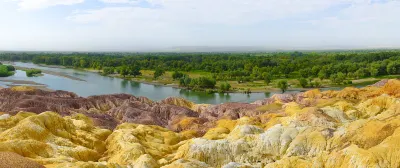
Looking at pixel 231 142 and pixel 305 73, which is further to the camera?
pixel 305 73

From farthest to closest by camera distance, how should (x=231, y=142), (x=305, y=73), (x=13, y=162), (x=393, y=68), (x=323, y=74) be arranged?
(x=305, y=73)
(x=393, y=68)
(x=323, y=74)
(x=231, y=142)
(x=13, y=162)

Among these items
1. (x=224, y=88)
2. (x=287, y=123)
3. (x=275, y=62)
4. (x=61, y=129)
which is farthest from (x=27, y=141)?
(x=275, y=62)

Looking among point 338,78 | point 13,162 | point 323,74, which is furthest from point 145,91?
point 13,162

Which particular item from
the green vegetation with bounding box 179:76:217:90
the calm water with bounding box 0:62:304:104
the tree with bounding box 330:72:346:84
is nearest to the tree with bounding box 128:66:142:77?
the calm water with bounding box 0:62:304:104

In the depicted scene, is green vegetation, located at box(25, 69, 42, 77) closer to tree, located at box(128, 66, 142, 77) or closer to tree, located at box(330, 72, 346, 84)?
tree, located at box(128, 66, 142, 77)

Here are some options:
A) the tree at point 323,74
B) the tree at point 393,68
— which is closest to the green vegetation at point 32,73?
the tree at point 323,74

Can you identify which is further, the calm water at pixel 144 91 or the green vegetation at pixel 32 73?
the green vegetation at pixel 32 73

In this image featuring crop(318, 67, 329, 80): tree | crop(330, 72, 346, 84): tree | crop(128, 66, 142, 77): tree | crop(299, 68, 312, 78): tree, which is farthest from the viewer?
crop(128, 66, 142, 77): tree

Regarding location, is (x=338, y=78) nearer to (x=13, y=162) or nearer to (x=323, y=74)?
(x=323, y=74)

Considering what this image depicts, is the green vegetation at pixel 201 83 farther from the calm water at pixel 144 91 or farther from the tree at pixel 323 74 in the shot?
the tree at pixel 323 74

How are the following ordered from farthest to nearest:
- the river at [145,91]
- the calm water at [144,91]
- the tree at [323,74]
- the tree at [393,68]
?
the tree at [393,68], the tree at [323,74], the calm water at [144,91], the river at [145,91]

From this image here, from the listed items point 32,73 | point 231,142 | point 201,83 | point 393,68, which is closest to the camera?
point 231,142
